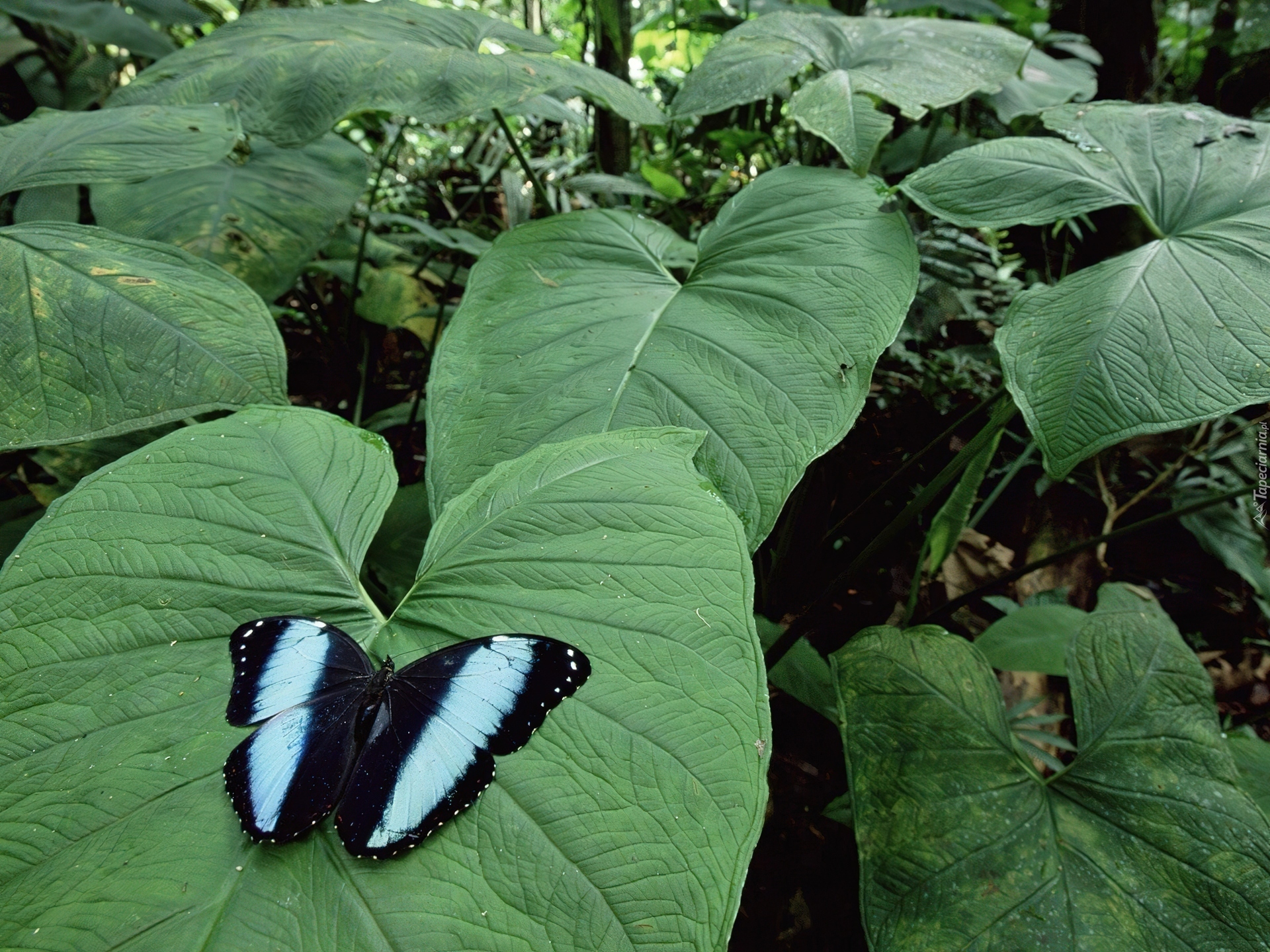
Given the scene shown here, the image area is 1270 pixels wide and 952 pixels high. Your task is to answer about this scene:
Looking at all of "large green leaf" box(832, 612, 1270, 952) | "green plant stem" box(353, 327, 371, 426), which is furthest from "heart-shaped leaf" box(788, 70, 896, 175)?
"green plant stem" box(353, 327, 371, 426)

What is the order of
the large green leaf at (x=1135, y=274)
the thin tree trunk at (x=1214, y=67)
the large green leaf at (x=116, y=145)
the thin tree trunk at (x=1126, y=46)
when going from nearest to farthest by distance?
the large green leaf at (x=1135, y=274) < the large green leaf at (x=116, y=145) < the thin tree trunk at (x=1126, y=46) < the thin tree trunk at (x=1214, y=67)

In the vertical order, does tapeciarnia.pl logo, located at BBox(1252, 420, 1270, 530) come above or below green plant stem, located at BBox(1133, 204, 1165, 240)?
below

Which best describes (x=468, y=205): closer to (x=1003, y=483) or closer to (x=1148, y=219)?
(x=1003, y=483)

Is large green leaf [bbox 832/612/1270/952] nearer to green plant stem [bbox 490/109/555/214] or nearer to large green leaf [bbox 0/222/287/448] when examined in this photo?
large green leaf [bbox 0/222/287/448]

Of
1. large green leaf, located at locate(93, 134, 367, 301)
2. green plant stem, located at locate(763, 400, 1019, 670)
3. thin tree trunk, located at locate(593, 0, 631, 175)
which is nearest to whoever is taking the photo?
green plant stem, located at locate(763, 400, 1019, 670)

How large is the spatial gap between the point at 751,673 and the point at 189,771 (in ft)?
1.29

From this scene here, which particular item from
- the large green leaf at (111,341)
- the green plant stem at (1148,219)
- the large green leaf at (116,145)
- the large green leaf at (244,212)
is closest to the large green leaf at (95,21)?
the large green leaf at (244,212)

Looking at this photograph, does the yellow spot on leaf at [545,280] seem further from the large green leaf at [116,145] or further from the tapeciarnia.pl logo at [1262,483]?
the tapeciarnia.pl logo at [1262,483]

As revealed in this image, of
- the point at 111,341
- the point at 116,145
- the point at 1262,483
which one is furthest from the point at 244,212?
the point at 1262,483

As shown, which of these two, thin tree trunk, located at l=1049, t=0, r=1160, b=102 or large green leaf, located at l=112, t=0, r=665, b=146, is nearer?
large green leaf, located at l=112, t=0, r=665, b=146

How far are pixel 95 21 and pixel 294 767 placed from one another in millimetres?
2126

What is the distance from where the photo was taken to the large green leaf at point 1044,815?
29.4 inches

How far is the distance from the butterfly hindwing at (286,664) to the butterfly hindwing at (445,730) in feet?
0.16

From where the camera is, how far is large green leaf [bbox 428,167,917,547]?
0.79 metres
